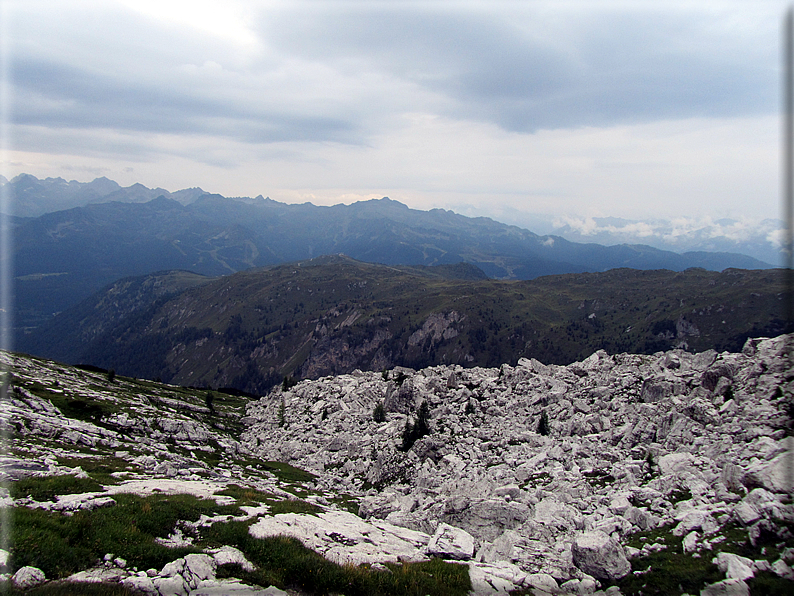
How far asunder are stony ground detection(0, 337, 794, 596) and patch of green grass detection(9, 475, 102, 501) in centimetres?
61

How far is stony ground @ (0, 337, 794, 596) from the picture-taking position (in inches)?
693

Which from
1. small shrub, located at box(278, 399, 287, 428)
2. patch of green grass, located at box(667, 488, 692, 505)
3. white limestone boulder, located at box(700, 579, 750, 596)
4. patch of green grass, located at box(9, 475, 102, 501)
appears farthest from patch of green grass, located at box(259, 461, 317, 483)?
white limestone boulder, located at box(700, 579, 750, 596)

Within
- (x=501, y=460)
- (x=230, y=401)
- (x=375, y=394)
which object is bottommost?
(x=230, y=401)

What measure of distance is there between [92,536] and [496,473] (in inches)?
1195

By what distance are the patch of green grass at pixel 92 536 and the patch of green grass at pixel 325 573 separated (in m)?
2.46

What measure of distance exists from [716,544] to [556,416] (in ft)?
93.3

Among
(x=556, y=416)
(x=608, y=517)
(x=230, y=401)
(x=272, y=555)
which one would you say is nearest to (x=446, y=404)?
(x=556, y=416)

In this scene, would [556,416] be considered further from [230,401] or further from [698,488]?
[230,401]

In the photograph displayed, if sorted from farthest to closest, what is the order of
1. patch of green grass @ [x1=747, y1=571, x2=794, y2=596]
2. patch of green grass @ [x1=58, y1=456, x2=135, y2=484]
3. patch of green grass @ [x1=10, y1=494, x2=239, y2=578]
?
patch of green grass @ [x1=58, y1=456, x2=135, y2=484] < patch of green grass @ [x1=747, y1=571, x2=794, y2=596] < patch of green grass @ [x1=10, y1=494, x2=239, y2=578]

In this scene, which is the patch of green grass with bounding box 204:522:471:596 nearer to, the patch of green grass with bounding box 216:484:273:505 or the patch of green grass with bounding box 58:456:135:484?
the patch of green grass with bounding box 216:484:273:505

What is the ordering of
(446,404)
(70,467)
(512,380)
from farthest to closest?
(512,380) < (446,404) < (70,467)

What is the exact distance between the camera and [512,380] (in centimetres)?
6141

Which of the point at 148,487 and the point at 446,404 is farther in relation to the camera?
the point at 446,404

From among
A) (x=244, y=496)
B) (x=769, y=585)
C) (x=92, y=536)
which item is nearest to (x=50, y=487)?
(x=92, y=536)
